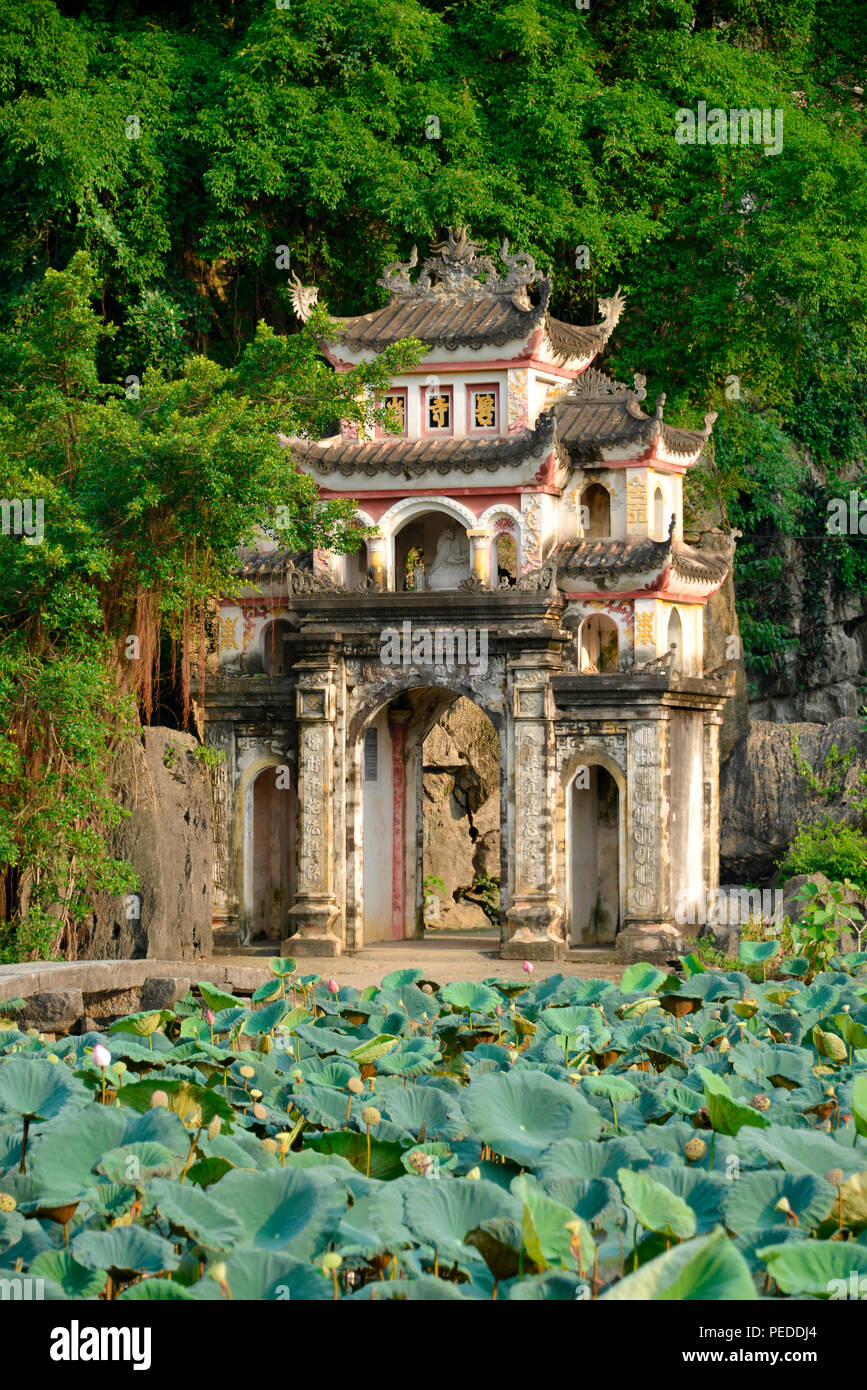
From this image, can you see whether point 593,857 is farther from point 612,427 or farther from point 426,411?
point 426,411

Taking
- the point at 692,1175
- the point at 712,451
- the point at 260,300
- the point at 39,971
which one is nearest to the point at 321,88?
the point at 260,300

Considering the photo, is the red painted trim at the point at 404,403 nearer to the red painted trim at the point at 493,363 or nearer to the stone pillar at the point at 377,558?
the red painted trim at the point at 493,363

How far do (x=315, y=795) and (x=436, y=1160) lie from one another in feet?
52.3

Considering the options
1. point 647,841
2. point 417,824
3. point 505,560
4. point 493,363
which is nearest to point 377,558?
point 493,363

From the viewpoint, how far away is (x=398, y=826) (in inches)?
932

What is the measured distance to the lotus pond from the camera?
178 inches

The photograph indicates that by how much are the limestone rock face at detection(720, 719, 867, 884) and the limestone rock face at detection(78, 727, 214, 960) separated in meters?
9.46

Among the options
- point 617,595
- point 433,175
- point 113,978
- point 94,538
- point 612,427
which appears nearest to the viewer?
point 113,978

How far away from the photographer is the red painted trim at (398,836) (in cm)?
2366

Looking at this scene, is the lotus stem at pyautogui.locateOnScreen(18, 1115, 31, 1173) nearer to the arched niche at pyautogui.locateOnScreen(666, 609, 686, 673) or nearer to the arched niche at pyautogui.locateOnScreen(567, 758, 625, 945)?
the arched niche at pyautogui.locateOnScreen(567, 758, 625, 945)

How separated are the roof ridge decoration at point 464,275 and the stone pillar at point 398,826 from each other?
568 cm
